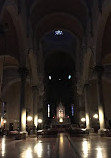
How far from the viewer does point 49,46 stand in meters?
31.5

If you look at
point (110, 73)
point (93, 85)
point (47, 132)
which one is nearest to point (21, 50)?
point (47, 132)

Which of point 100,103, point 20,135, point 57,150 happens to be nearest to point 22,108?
point 20,135

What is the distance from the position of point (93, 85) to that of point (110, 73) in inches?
213

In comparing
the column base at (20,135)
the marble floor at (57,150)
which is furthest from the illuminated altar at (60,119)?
the marble floor at (57,150)

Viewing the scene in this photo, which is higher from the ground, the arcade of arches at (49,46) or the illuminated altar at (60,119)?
the arcade of arches at (49,46)

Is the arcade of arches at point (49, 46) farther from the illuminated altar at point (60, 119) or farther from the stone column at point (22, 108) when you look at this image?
the illuminated altar at point (60, 119)

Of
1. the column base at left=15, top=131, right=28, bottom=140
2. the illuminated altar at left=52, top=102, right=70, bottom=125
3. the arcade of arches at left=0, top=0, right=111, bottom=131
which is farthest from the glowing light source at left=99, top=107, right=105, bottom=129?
the illuminated altar at left=52, top=102, right=70, bottom=125

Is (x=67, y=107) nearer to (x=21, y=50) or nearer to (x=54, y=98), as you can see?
(x=54, y=98)

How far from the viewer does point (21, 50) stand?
16375 mm

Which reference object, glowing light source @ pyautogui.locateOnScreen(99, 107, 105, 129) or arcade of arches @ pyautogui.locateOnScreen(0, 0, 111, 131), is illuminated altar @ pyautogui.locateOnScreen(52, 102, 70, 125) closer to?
arcade of arches @ pyautogui.locateOnScreen(0, 0, 111, 131)

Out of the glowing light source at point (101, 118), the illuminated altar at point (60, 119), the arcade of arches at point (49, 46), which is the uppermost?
the arcade of arches at point (49, 46)

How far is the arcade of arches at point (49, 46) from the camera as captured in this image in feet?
50.0

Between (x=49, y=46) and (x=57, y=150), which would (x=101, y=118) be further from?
(x=49, y=46)

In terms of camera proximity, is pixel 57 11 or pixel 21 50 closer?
pixel 21 50
